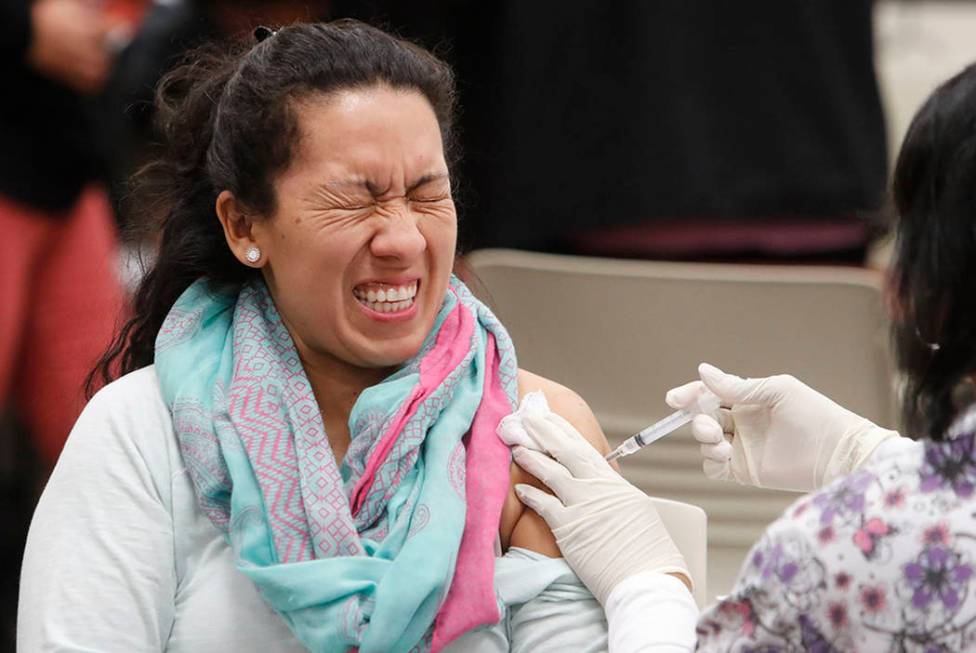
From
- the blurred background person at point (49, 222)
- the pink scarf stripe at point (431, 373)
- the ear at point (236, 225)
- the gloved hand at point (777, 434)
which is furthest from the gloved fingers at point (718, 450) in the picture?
the blurred background person at point (49, 222)

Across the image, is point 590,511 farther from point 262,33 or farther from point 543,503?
point 262,33

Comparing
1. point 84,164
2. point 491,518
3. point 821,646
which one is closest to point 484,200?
point 84,164

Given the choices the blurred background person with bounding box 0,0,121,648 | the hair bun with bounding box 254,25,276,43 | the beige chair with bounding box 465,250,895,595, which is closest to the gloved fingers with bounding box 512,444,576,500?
the hair bun with bounding box 254,25,276,43

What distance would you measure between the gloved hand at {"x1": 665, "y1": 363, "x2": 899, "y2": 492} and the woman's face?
35cm

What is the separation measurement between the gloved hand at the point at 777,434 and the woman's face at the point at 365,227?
1.15ft

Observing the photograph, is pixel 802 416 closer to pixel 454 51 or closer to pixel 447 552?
pixel 447 552

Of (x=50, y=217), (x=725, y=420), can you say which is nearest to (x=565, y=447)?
(x=725, y=420)

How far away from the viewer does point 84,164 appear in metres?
3.50

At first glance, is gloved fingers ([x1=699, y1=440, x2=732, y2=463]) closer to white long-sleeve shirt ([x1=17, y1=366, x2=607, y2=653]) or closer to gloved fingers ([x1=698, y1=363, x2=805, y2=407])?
gloved fingers ([x1=698, y1=363, x2=805, y2=407])

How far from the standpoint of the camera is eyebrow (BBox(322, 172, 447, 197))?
2.00 metres

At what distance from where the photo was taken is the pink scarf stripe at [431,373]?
197 cm

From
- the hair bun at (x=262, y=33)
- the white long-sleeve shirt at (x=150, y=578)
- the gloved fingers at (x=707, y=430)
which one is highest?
the hair bun at (x=262, y=33)

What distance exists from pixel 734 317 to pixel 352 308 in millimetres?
997

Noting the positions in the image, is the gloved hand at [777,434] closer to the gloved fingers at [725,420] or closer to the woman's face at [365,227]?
the gloved fingers at [725,420]
